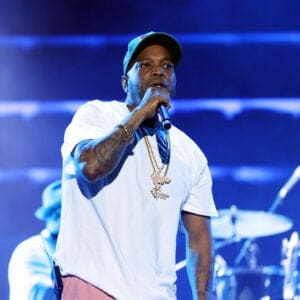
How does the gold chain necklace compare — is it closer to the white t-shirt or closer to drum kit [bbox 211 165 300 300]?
the white t-shirt

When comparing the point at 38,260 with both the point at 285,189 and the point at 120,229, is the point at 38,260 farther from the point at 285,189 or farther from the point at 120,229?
the point at 120,229

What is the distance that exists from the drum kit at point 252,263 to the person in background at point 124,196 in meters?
1.55

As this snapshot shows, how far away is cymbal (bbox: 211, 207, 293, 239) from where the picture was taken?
3574 mm

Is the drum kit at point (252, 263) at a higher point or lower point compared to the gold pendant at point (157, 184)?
higher

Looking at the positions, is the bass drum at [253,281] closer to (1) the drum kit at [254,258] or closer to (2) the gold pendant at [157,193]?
(1) the drum kit at [254,258]

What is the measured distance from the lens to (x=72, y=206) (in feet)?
6.27

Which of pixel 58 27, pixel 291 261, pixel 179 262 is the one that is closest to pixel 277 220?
pixel 291 261

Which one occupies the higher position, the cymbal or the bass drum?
the cymbal

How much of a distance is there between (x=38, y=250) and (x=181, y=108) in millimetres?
978

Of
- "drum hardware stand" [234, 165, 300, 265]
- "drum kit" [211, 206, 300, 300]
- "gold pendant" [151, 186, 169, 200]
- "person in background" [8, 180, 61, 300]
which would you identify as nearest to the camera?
"gold pendant" [151, 186, 169, 200]

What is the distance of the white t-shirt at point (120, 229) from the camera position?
1.86 m

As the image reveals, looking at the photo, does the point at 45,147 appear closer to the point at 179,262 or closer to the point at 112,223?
the point at 179,262

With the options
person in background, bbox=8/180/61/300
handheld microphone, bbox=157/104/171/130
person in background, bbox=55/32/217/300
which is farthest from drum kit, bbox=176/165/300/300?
handheld microphone, bbox=157/104/171/130

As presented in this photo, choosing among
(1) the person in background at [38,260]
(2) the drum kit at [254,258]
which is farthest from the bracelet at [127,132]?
(2) the drum kit at [254,258]
